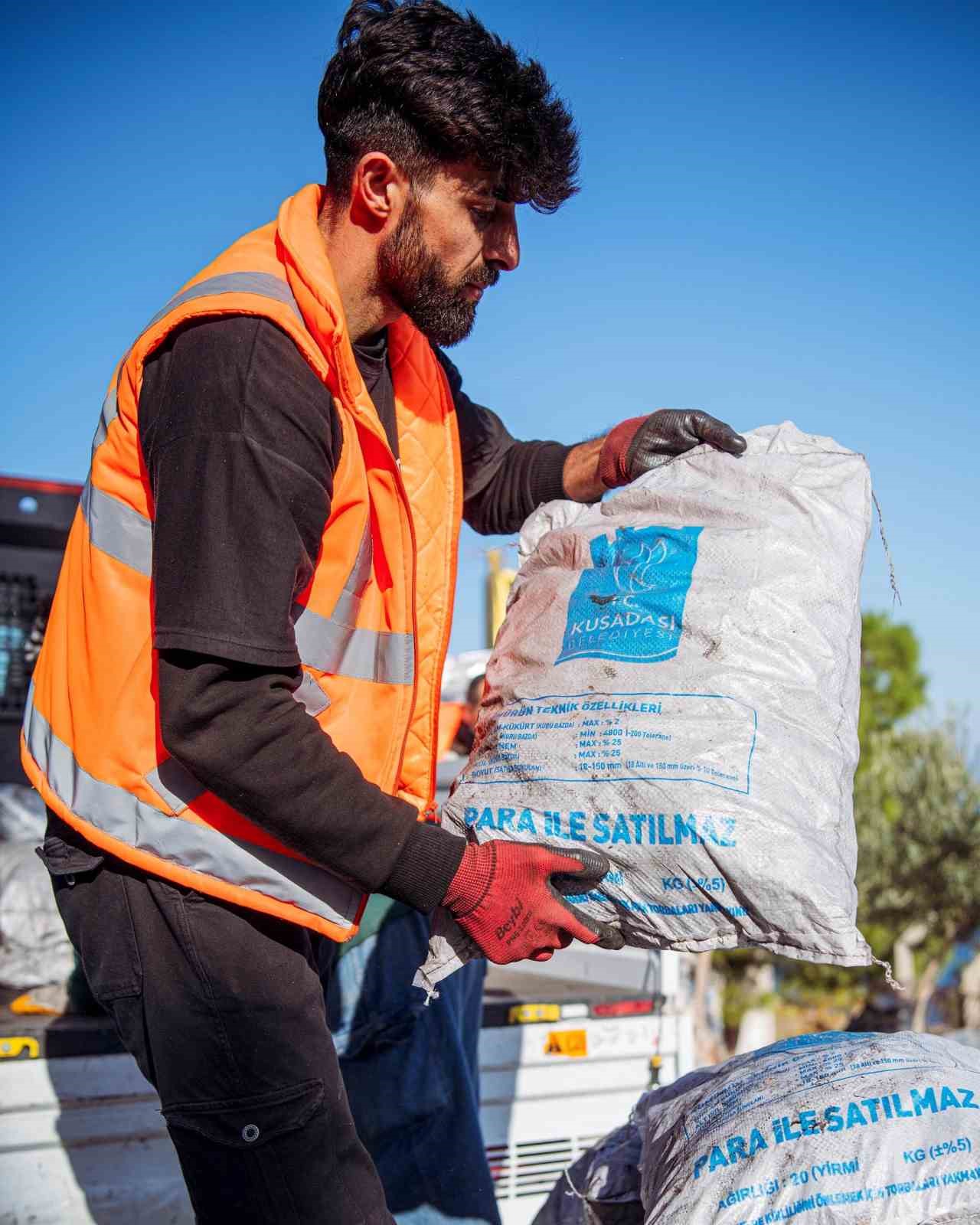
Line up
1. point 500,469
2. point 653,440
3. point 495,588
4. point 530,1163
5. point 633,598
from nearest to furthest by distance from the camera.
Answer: point 633,598
point 653,440
point 500,469
point 530,1163
point 495,588

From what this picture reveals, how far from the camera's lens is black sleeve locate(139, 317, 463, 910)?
A: 5.18ft

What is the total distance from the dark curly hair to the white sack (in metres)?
1.52

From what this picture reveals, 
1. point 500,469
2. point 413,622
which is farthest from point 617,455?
point 413,622

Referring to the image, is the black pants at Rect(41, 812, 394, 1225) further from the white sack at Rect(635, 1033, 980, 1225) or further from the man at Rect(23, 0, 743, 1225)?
the white sack at Rect(635, 1033, 980, 1225)

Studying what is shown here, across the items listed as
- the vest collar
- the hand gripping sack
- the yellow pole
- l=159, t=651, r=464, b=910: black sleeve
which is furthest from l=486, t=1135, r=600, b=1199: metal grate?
the yellow pole

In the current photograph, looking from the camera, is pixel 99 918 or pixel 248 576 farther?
pixel 99 918

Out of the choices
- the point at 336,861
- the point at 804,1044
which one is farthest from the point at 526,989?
the point at 336,861

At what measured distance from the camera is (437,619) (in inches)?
81.1

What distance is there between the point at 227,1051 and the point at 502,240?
1318 mm

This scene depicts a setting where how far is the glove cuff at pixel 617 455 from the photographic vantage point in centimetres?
245

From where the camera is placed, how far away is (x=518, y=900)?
1.83m

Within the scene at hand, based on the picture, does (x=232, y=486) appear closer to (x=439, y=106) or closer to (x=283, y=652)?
(x=283, y=652)

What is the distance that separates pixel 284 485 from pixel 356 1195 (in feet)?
3.35

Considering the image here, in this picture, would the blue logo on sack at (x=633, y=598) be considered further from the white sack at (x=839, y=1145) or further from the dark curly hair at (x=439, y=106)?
the white sack at (x=839, y=1145)
